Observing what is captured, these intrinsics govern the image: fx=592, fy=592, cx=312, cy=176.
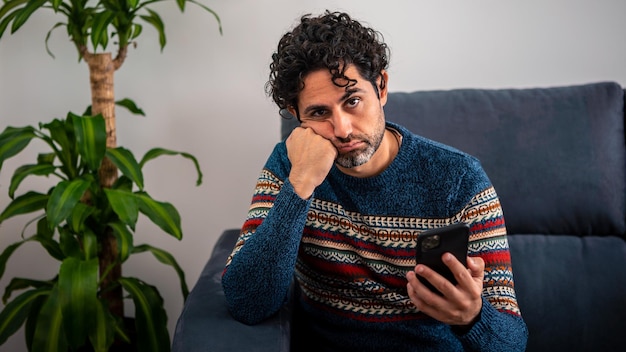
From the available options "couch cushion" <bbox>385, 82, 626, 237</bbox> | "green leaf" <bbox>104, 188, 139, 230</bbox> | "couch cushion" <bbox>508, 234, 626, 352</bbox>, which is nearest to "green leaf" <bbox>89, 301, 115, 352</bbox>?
"green leaf" <bbox>104, 188, 139, 230</bbox>

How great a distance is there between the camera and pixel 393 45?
1.86 meters

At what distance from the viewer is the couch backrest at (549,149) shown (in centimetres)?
147

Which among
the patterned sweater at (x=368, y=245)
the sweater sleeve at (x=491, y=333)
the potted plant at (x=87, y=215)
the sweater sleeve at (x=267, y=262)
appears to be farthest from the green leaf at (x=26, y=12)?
the sweater sleeve at (x=491, y=333)

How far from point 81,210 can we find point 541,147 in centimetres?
116

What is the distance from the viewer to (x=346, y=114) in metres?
1.17

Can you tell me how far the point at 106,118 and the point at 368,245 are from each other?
86 cm

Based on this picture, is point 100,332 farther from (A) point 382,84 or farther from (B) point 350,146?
(A) point 382,84

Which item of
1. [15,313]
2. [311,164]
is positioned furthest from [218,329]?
[15,313]

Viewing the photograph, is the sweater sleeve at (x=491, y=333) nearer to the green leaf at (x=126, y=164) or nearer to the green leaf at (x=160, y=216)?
the green leaf at (x=160, y=216)

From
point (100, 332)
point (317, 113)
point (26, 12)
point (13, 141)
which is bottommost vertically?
point (100, 332)

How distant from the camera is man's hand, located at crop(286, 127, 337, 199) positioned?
1159 millimetres

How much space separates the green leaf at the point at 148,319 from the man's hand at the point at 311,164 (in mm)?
669

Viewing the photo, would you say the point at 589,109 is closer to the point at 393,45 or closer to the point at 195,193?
the point at 393,45

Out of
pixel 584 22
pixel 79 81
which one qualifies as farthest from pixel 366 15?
pixel 79 81
